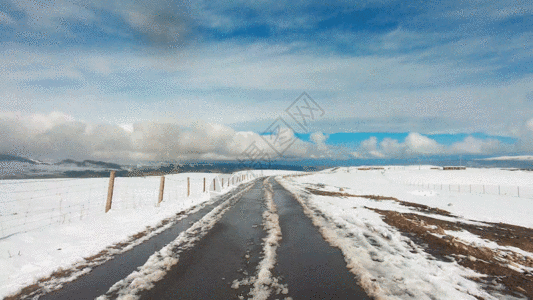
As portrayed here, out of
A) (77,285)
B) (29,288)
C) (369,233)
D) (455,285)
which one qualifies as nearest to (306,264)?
(455,285)

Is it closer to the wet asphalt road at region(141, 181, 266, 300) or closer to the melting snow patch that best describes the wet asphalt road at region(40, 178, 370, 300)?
the wet asphalt road at region(141, 181, 266, 300)

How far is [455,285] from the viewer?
4574mm

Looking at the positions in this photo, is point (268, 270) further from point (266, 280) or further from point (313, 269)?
point (313, 269)

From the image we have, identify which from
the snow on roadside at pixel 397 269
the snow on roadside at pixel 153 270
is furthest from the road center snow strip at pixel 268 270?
the snow on roadside at pixel 153 270

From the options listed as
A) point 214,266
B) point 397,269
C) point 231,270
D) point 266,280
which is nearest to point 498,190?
point 397,269

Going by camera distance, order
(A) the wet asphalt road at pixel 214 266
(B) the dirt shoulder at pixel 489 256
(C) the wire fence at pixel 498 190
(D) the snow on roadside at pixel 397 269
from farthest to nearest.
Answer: (C) the wire fence at pixel 498 190 < (B) the dirt shoulder at pixel 489 256 < (D) the snow on roadside at pixel 397 269 < (A) the wet asphalt road at pixel 214 266

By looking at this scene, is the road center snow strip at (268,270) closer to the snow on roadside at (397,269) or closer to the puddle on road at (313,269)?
the puddle on road at (313,269)

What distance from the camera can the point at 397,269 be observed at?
5242mm

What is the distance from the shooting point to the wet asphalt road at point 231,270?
4.16 m

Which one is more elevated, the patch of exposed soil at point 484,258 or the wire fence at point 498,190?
the patch of exposed soil at point 484,258

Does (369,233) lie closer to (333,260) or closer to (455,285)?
(333,260)

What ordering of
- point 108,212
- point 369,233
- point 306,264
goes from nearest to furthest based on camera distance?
1. point 306,264
2. point 369,233
3. point 108,212

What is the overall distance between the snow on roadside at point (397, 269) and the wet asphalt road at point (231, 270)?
33cm

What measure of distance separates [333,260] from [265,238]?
2553mm
